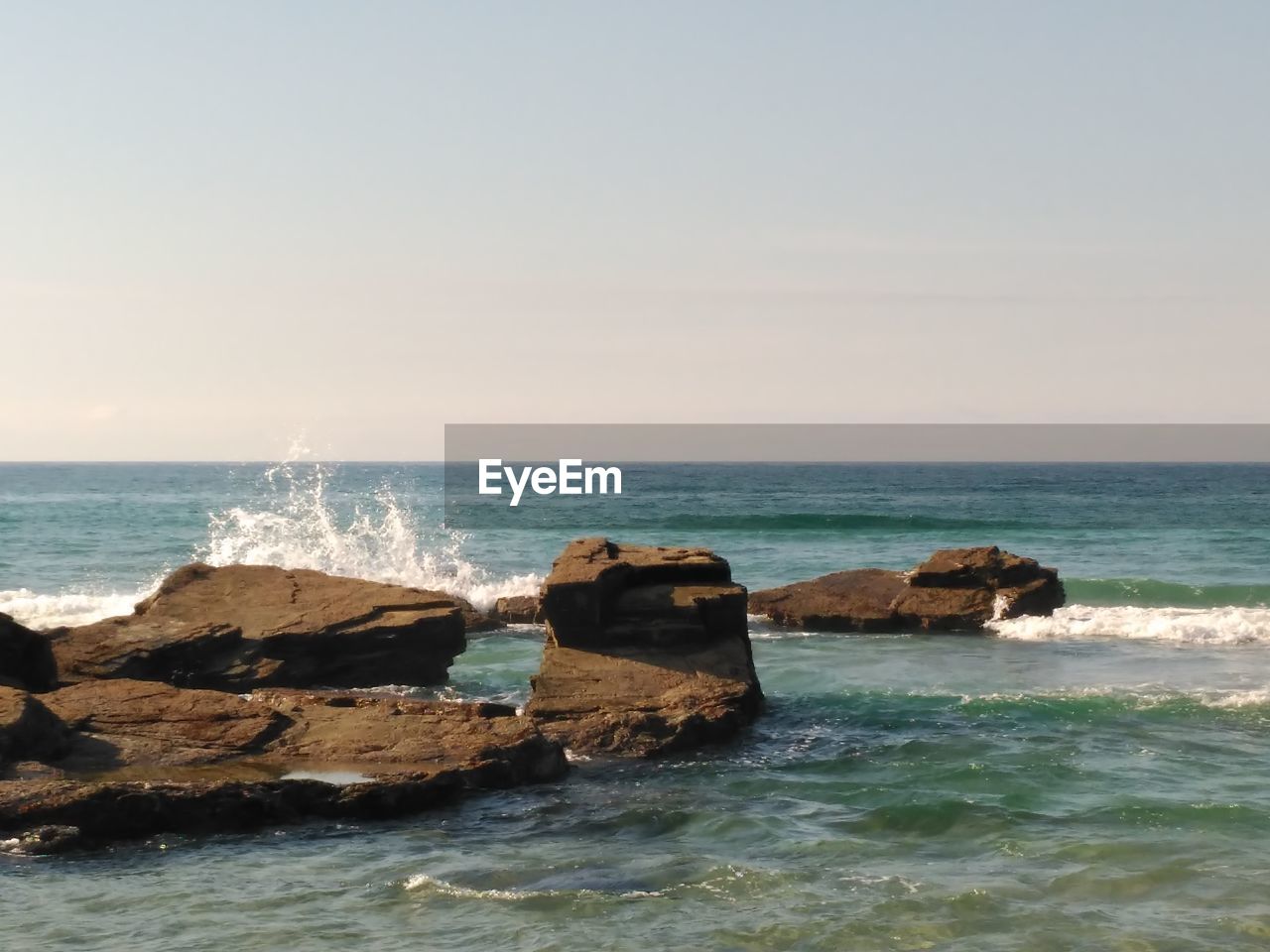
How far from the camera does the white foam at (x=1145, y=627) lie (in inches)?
947

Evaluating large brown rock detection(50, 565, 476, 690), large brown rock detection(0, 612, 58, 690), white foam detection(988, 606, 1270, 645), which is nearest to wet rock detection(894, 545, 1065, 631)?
white foam detection(988, 606, 1270, 645)

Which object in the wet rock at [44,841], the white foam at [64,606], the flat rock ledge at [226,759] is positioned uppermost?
the flat rock ledge at [226,759]

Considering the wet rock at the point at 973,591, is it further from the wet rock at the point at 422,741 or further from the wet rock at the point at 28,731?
the wet rock at the point at 28,731

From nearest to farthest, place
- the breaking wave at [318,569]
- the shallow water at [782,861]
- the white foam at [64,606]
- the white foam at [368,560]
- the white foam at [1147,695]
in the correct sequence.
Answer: the shallow water at [782,861] < the white foam at [1147,695] < the white foam at [64,606] < the breaking wave at [318,569] < the white foam at [368,560]

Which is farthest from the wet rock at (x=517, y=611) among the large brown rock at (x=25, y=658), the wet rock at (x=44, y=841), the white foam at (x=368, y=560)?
the wet rock at (x=44, y=841)

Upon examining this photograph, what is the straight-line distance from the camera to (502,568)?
3781 centimetres

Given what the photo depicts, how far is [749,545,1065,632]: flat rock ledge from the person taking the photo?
24.9m

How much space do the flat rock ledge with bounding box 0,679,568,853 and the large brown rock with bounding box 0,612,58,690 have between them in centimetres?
88

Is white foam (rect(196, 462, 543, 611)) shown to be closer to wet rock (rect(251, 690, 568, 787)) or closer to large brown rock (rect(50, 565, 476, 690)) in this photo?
large brown rock (rect(50, 565, 476, 690))

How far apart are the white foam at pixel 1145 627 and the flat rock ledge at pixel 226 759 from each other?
13653 millimetres

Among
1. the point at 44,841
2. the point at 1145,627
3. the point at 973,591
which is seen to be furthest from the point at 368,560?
the point at 44,841

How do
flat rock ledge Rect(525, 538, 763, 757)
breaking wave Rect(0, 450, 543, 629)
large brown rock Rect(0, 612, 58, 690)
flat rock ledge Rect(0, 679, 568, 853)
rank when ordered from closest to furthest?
1. flat rock ledge Rect(0, 679, 568, 853)
2. flat rock ledge Rect(525, 538, 763, 757)
3. large brown rock Rect(0, 612, 58, 690)
4. breaking wave Rect(0, 450, 543, 629)

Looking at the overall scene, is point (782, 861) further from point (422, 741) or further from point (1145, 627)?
point (1145, 627)

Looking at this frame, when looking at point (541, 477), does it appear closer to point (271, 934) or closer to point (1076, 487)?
point (1076, 487)
